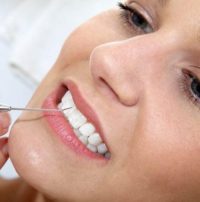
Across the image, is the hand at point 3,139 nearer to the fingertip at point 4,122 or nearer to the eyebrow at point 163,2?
the fingertip at point 4,122

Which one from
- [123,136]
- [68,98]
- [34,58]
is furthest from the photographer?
[34,58]

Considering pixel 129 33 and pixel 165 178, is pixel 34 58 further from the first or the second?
pixel 165 178

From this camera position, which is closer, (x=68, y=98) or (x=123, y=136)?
(x=123, y=136)

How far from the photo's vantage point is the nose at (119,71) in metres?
0.89

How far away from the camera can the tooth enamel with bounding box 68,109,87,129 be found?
96 cm

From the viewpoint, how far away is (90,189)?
939 millimetres

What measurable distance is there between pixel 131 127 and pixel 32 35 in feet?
4.29

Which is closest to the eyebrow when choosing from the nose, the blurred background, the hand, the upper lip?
the nose

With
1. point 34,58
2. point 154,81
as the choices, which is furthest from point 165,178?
point 34,58

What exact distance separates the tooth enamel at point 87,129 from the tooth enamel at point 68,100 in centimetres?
6

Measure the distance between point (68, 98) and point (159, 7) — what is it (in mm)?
283

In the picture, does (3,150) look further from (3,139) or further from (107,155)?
(107,155)

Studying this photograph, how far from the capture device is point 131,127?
903 millimetres

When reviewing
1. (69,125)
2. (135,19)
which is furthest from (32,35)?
(69,125)
